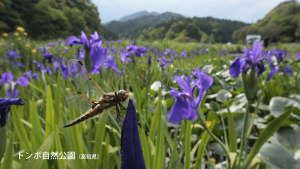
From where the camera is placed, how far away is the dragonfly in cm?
41

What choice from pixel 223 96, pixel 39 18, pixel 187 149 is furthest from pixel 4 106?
pixel 39 18

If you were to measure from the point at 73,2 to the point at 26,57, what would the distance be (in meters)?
34.5

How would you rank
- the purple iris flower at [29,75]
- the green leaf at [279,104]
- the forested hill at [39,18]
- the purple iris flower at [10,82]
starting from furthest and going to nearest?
the forested hill at [39,18], the purple iris flower at [29,75], the purple iris flower at [10,82], the green leaf at [279,104]

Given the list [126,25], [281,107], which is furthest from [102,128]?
[126,25]

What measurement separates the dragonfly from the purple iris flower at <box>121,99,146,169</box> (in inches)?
3.3

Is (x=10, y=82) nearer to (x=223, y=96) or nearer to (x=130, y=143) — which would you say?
(x=130, y=143)

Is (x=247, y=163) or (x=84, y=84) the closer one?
(x=84, y=84)

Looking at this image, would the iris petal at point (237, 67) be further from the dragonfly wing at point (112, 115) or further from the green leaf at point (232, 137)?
the dragonfly wing at point (112, 115)

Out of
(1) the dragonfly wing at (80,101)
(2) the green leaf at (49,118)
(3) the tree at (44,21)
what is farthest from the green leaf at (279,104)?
(3) the tree at (44,21)

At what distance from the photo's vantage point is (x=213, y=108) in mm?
1491

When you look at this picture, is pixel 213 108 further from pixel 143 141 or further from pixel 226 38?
pixel 226 38

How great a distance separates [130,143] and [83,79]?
40cm

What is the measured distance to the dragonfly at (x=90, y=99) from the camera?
414 millimetres

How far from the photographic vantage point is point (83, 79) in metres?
0.61
